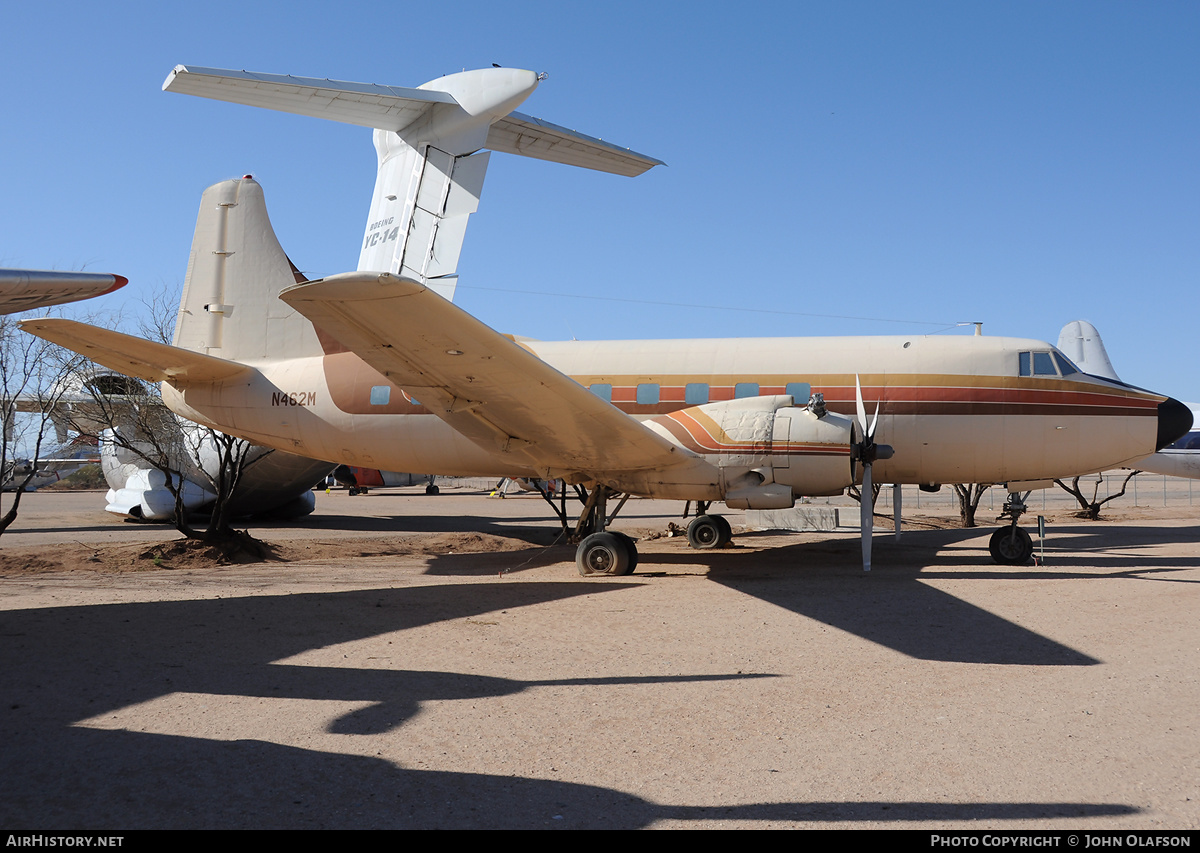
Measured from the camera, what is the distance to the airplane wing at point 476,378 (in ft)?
26.8

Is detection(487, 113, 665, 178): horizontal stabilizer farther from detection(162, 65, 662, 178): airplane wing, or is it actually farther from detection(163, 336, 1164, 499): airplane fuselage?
detection(163, 336, 1164, 499): airplane fuselage

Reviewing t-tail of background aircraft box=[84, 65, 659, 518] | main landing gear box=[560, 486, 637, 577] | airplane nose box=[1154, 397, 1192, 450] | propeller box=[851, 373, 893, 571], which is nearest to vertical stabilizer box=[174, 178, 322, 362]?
t-tail of background aircraft box=[84, 65, 659, 518]

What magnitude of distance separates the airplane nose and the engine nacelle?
6.03m

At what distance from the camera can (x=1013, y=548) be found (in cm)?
1417

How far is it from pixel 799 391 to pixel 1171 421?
634cm

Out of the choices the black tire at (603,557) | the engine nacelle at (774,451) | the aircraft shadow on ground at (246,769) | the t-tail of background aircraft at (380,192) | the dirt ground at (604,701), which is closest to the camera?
the aircraft shadow on ground at (246,769)

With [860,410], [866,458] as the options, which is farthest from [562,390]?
[860,410]

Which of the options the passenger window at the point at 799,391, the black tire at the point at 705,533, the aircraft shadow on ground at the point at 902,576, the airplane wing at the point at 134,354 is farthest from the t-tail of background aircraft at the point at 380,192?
the black tire at the point at 705,533

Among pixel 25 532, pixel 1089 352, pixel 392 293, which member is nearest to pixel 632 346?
pixel 392 293

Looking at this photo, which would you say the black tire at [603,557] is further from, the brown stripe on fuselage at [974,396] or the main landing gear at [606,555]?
the brown stripe on fuselage at [974,396]

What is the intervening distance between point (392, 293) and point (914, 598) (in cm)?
746

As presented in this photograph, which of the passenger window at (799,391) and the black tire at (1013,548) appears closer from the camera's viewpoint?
the black tire at (1013,548)

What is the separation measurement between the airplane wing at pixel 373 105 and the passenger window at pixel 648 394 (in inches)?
255

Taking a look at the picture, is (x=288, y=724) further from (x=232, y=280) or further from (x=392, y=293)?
(x=232, y=280)
